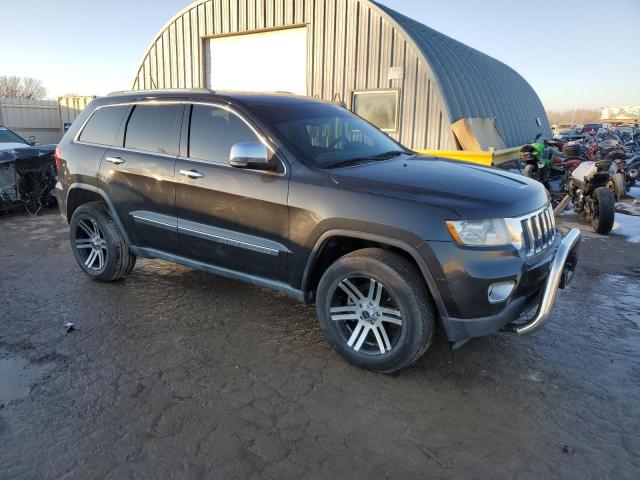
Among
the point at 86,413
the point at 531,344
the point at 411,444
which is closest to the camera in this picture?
the point at 411,444

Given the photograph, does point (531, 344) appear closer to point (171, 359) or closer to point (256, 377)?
point (256, 377)

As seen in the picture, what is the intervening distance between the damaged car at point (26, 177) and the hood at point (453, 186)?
7.25m

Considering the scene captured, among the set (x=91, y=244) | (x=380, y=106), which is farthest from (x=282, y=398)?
(x=380, y=106)

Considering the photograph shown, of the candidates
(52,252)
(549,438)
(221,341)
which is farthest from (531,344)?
(52,252)

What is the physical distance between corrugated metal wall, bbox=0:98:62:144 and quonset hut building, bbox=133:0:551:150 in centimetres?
818

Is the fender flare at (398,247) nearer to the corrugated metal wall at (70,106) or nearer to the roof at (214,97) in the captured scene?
the roof at (214,97)

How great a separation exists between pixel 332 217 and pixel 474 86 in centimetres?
1142

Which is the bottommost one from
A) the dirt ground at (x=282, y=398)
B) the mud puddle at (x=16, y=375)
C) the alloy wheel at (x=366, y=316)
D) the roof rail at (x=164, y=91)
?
the mud puddle at (x=16, y=375)

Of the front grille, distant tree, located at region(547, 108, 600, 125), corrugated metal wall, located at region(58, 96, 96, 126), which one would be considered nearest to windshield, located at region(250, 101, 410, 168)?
the front grille

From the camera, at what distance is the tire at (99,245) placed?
4.80 metres

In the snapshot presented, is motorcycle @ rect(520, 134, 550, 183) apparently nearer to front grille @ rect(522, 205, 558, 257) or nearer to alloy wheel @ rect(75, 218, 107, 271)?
front grille @ rect(522, 205, 558, 257)

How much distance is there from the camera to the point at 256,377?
321cm

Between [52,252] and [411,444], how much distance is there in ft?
18.4

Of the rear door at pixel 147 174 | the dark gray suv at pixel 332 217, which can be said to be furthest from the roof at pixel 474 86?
the rear door at pixel 147 174
